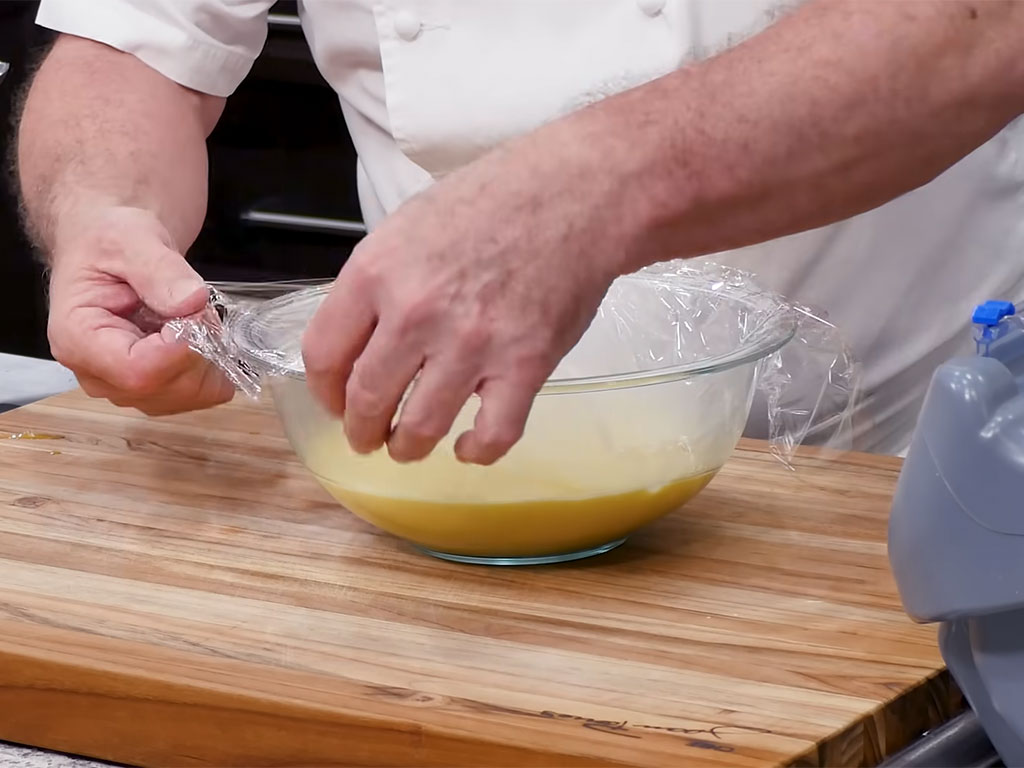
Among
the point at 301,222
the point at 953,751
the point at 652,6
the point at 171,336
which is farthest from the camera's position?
the point at 301,222

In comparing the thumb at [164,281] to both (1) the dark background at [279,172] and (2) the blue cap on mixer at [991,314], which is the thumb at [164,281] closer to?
(2) the blue cap on mixer at [991,314]

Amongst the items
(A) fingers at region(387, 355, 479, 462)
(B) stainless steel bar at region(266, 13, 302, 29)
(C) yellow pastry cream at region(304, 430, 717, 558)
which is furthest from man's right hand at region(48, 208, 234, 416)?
(B) stainless steel bar at region(266, 13, 302, 29)

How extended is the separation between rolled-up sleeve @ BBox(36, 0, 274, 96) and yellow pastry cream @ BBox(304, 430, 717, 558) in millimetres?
546

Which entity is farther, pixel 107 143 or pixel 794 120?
pixel 107 143

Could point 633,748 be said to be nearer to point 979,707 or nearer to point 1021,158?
point 979,707

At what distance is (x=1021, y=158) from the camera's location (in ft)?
3.53

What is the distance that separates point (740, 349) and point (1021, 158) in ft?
1.38

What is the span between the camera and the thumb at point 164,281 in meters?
0.90

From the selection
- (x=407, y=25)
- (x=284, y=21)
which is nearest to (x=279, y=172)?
(x=284, y=21)

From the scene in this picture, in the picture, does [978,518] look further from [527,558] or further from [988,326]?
[527,558]

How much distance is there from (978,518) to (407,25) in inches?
27.2

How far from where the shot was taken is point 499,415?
64cm

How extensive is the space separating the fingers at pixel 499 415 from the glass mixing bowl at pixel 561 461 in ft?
0.32

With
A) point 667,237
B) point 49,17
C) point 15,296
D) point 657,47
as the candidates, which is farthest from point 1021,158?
point 15,296
